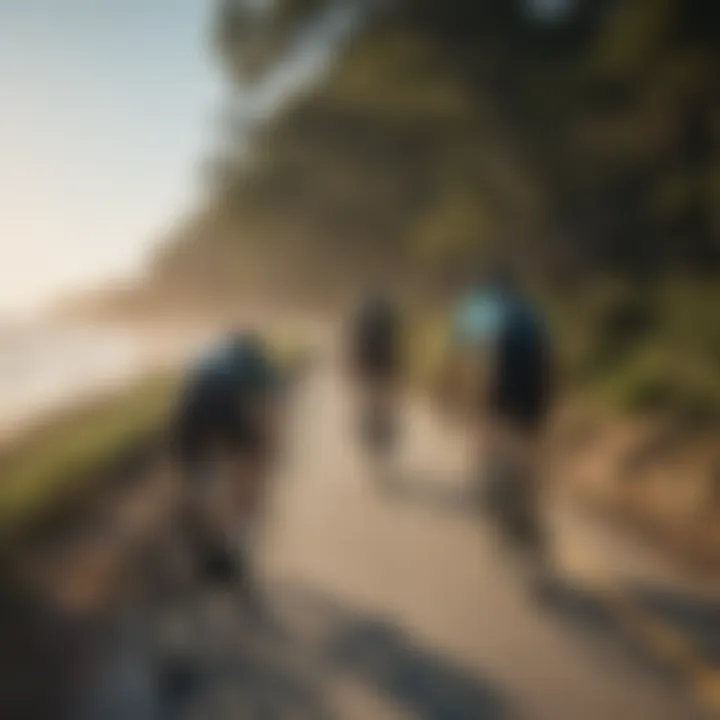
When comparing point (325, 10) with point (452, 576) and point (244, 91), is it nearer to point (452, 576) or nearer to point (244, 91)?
point (244, 91)

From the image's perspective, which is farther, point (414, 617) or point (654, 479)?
point (654, 479)

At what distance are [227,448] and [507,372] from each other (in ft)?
2.59

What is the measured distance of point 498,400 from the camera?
296cm

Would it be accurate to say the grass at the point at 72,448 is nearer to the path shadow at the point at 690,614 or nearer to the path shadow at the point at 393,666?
the path shadow at the point at 393,666

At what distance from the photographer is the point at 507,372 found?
114 inches

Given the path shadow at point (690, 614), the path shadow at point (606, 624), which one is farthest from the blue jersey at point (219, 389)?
the path shadow at point (690, 614)

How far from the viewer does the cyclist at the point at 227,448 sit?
2.55 meters

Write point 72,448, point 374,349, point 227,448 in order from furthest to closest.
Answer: point 374,349 < point 227,448 < point 72,448

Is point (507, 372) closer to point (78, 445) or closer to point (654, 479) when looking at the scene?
point (78, 445)

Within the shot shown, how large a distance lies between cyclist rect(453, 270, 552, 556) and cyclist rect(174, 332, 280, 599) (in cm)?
58

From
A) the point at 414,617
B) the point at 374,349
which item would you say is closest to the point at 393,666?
the point at 414,617

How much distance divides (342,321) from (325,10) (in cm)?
89

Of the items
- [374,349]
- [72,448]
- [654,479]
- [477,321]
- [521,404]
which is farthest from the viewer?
[654,479]

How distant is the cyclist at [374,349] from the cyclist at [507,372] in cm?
20
